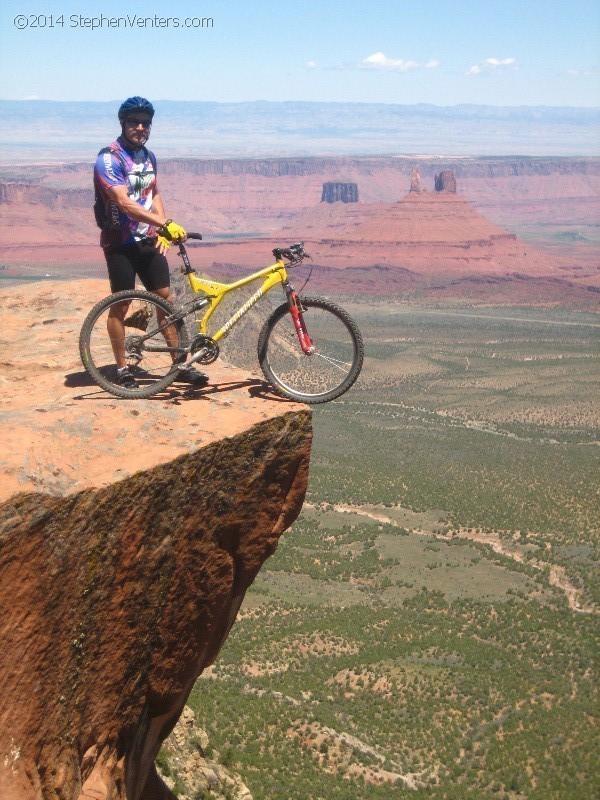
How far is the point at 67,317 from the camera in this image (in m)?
13.5

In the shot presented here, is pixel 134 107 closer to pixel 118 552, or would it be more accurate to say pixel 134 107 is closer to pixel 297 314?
pixel 297 314

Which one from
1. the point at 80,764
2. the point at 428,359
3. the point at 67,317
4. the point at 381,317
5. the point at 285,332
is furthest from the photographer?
the point at 381,317

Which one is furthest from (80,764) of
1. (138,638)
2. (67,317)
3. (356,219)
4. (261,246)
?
(356,219)

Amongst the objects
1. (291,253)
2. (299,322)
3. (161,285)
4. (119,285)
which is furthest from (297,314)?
(119,285)

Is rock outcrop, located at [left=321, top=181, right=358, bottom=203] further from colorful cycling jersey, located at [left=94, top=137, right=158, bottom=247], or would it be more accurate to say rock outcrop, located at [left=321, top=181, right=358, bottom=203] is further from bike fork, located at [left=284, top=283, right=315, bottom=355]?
colorful cycling jersey, located at [left=94, top=137, right=158, bottom=247]

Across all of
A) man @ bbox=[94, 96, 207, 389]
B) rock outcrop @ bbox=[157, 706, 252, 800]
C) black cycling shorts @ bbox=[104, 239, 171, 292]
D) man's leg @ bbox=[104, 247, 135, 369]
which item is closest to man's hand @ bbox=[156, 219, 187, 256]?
man @ bbox=[94, 96, 207, 389]

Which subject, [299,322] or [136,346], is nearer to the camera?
[136,346]

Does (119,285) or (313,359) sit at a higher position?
(119,285)

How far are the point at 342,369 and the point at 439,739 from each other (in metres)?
14.7

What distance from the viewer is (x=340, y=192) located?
612 ft

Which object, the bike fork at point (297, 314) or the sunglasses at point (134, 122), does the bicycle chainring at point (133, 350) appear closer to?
the bike fork at point (297, 314)

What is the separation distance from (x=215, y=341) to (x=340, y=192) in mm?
181078

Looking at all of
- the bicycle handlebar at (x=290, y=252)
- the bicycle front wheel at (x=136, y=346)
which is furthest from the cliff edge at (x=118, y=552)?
the bicycle handlebar at (x=290, y=252)

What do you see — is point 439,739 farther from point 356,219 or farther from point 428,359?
point 356,219
